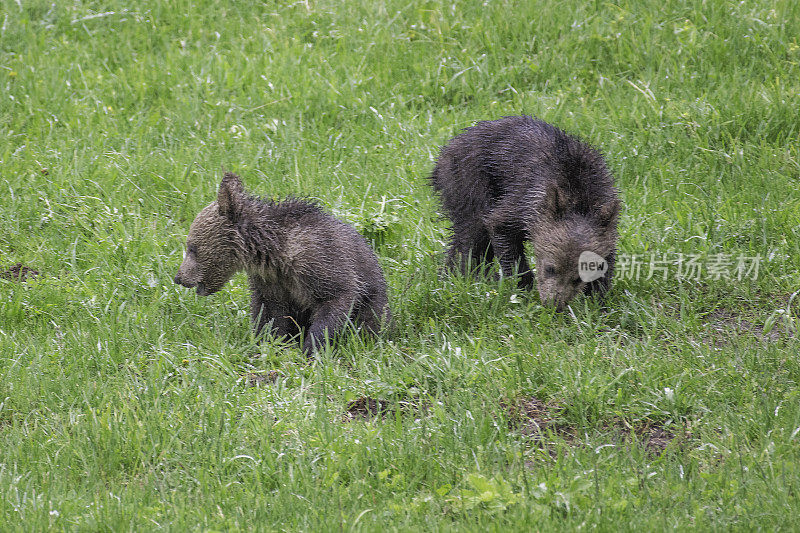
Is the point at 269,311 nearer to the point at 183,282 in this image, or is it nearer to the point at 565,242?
the point at 183,282

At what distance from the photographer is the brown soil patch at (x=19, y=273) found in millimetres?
6801

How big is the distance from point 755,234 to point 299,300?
10.6ft

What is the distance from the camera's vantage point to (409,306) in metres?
6.32

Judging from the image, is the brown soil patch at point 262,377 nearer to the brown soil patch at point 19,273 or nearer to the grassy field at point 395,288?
the grassy field at point 395,288

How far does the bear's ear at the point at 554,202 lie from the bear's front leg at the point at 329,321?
55.8 inches

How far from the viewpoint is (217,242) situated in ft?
19.5

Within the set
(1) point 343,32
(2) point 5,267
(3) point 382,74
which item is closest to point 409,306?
(2) point 5,267

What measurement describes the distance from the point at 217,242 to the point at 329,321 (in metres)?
0.85

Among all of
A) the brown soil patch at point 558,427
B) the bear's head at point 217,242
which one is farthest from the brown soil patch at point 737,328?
the bear's head at point 217,242

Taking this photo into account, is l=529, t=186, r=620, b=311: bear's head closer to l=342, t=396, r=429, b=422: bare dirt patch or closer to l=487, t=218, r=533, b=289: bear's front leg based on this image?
l=487, t=218, r=533, b=289: bear's front leg

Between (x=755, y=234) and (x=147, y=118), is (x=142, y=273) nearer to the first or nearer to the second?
(x=147, y=118)

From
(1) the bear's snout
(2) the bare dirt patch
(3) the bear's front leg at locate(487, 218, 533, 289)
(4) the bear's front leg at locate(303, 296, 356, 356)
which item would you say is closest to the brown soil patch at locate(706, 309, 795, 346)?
(3) the bear's front leg at locate(487, 218, 533, 289)

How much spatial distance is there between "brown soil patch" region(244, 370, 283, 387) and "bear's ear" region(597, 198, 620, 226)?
2.23 metres

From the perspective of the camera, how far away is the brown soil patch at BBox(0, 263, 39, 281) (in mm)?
6801
